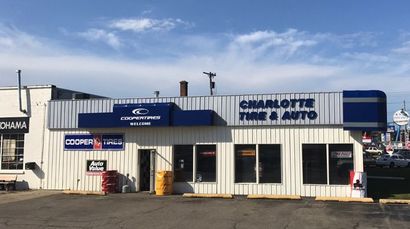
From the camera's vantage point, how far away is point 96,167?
2436 cm

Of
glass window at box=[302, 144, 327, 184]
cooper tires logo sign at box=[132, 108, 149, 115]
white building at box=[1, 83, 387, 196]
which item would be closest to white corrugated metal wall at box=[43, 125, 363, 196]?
white building at box=[1, 83, 387, 196]

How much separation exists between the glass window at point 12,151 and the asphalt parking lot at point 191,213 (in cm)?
514

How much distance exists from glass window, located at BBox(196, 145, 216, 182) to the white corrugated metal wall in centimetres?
26

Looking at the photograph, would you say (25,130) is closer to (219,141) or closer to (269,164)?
(219,141)

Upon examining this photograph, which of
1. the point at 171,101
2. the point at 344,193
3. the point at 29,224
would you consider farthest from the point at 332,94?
the point at 29,224

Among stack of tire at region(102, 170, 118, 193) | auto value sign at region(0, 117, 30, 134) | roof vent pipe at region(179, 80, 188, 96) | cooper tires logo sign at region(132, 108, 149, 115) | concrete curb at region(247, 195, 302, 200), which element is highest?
roof vent pipe at region(179, 80, 188, 96)

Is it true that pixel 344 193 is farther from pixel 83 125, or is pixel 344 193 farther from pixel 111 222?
pixel 83 125

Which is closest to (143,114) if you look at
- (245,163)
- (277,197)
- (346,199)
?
(245,163)

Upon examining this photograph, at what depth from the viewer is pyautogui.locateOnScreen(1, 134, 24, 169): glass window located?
26.0m

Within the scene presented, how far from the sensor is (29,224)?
15.1 meters

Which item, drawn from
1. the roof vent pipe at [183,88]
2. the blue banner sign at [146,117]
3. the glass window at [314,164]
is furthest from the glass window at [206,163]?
the roof vent pipe at [183,88]

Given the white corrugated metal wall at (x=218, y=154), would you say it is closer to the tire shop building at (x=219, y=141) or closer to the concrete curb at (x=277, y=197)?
the tire shop building at (x=219, y=141)

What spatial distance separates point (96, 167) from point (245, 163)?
780cm

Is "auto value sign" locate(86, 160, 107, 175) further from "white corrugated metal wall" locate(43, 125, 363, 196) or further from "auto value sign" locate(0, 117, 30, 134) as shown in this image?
"auto value sign" locate(0, 117, 30, 134)
